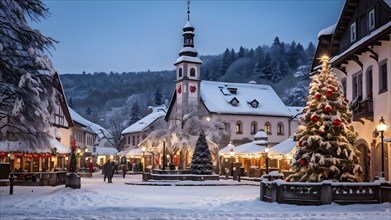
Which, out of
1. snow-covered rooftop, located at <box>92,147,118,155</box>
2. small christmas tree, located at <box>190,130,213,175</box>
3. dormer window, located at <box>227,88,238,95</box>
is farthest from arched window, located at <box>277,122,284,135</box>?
snow-covered rooftop, located at <box>92,147,118,155</box>

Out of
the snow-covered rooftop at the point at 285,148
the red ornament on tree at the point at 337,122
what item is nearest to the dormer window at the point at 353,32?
the red ornament on tree at the point at 337,122

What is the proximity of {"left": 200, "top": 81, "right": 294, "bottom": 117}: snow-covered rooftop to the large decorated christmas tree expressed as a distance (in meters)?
48.5

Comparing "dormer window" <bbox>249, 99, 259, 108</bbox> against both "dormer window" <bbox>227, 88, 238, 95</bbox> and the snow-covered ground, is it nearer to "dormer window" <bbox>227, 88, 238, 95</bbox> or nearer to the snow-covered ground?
"dormer window" <bbox>227, 88, 238, 95</bbox>

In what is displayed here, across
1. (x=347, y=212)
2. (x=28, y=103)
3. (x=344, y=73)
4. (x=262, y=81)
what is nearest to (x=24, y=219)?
(x=28, y=103)

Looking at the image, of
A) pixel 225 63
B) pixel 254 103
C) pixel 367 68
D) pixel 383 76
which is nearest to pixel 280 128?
pixel 254 103

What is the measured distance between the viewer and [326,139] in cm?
2508

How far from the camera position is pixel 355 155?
24.7 metres

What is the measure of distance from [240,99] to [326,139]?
54121 mm

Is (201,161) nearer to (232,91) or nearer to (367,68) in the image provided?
(367,68)

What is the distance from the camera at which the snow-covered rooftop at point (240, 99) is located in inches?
2990

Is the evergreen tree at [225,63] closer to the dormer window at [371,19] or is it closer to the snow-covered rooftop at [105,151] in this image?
the snow-covered rooftop at [105,151]

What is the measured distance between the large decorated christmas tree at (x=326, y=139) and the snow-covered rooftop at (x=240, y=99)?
4846cm

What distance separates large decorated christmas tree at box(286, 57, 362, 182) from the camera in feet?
80.5

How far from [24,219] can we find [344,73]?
22.6m
